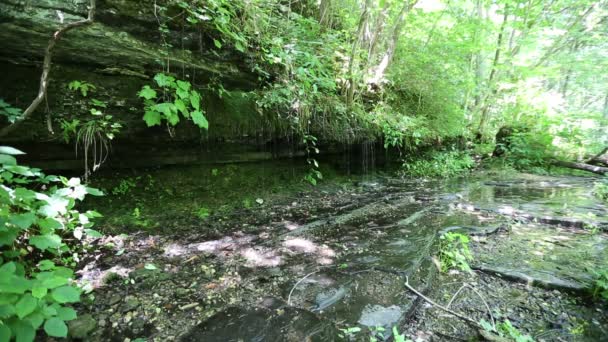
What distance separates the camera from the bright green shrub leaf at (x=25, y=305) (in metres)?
1.23

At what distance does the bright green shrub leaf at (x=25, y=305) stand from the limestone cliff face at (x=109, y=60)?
245cm

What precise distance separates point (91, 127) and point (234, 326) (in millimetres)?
2758

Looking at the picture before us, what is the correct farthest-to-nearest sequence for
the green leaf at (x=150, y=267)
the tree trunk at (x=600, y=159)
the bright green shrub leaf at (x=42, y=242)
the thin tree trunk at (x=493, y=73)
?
1. the thin tree trunk at (x=493, y=73)
2. the tree trunk at (x=600, y=159)
3. the green leaf at (x=150, y=267)
4. the bright green shrub leaf at (x=42, y=242)

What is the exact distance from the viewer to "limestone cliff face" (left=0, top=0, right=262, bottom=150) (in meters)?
2.63

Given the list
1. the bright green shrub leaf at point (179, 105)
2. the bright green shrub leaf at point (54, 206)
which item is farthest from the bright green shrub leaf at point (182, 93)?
the bright green shrub leaf at point (54, 206)

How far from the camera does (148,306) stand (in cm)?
213

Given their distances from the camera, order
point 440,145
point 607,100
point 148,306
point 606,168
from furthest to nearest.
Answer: point 607,100
point 440,145
point 606,168
point 148,306

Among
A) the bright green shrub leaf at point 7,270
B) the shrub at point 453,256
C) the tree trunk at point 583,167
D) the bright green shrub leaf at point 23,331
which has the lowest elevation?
the shrub at point 453,256

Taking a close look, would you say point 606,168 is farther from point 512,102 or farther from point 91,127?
point 91,127

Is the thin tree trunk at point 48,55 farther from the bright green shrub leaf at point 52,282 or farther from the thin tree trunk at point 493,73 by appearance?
the thin tree trunk at point 493,73

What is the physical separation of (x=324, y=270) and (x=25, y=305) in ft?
Result: 7.03

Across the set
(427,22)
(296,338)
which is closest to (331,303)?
(296,338)

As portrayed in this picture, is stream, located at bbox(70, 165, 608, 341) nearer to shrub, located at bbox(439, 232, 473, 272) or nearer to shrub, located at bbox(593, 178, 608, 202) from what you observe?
shrub, located at bbox(439, 232, 473, 272)

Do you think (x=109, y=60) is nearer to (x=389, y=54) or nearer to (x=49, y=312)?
(x=49, y=312)
